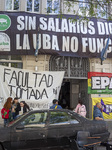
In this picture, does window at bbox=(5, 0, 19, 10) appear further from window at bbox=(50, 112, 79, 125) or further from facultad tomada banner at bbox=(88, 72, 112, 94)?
window at bbox=(50, 112, 79, 125)

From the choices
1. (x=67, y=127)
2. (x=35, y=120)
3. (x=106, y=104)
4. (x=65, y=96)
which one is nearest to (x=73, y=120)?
(x=67, y=127)

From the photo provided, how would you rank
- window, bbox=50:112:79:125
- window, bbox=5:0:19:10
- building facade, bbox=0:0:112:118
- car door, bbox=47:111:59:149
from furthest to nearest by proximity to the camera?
window, bbox=5:0:19:10, building facade, bbox=0:0:112:118, window, bbox=50:112:79:125, car door, bbox=47:111:59:149

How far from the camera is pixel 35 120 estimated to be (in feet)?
17.6

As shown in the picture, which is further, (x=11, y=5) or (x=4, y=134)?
(x=11, y=5)

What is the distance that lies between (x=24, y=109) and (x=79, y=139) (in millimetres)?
4086

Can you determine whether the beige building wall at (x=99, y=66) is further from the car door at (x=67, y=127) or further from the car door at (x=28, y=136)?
the car door at (x=28, y=136)

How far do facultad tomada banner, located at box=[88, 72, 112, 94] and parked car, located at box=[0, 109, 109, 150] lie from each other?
594 centimetres

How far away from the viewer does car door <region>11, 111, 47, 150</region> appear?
4996 millimetres

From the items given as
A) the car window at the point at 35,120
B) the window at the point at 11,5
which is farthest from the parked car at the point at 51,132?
the window at the point at 11,5

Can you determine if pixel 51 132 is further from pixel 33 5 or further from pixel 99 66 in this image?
pixel 33 5

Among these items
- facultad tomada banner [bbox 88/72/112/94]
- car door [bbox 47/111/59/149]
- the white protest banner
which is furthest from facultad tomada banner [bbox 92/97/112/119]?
car door [bbox 47/111/59/149]

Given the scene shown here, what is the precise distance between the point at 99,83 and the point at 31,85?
13.7 feet

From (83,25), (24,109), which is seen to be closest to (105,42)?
(83,25)

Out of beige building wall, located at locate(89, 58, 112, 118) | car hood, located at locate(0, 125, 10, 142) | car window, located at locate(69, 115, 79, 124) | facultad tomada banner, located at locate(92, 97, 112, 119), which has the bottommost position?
facultad tomada banner, located at locate(92, 97, 112, 119)
